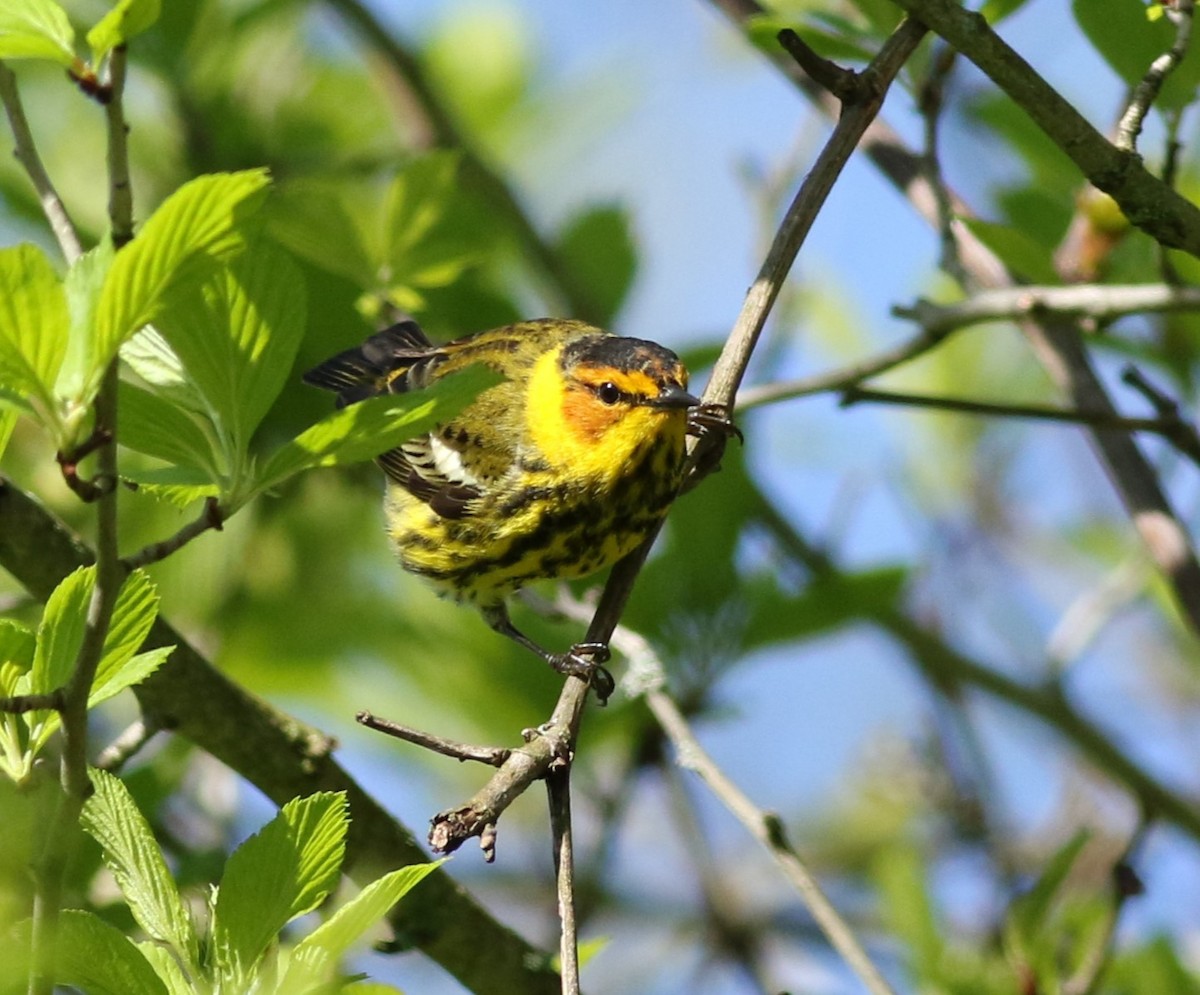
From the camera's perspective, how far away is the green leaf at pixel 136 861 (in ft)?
4.97

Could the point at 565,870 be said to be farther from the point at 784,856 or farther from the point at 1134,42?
the point at 1134,42

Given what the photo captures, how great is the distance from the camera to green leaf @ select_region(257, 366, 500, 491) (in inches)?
55.2

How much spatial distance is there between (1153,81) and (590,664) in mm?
1061

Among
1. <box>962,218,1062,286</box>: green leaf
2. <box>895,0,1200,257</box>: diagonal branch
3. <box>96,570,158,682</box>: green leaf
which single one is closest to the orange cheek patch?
<box>962,218,1062,286</box>: green leaf

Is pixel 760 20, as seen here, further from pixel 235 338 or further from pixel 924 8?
pixel 235 338

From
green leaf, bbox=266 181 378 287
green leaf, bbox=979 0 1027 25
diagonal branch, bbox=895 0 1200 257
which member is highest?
green leaf, bbox=979 0 1027 25

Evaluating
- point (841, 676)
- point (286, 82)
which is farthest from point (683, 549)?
point (841, 676)

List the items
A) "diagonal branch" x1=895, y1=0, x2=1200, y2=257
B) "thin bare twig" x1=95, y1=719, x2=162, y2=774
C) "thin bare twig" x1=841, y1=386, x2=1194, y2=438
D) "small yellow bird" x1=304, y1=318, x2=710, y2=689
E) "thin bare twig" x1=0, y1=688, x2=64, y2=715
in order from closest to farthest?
"thin bare twig" x1=0, y1=688, x2=64, y2=715, "diagonal branch" x1=895, y1=0, x2=1200, y2=257, "thin bare twig" x1=95, y1=719, x2=162, y2=774, "thin bare twig" x1=841, y1=386, x2=1194, y2=438, "small yellow bird" x1=304, y1=318, x2=710, y2=689

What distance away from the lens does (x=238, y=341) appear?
1528mm

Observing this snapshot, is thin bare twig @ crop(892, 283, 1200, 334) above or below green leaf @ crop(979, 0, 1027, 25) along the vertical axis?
below

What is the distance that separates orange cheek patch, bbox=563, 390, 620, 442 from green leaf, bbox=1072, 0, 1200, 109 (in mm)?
1255

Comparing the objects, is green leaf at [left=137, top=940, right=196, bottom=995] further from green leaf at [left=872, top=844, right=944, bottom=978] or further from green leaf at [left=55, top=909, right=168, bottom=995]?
green leaf at [left=872, top=844, right=944, bottom=978]

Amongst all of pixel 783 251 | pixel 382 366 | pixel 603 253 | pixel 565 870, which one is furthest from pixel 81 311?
pixel 382 366

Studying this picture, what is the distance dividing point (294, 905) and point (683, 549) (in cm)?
180
